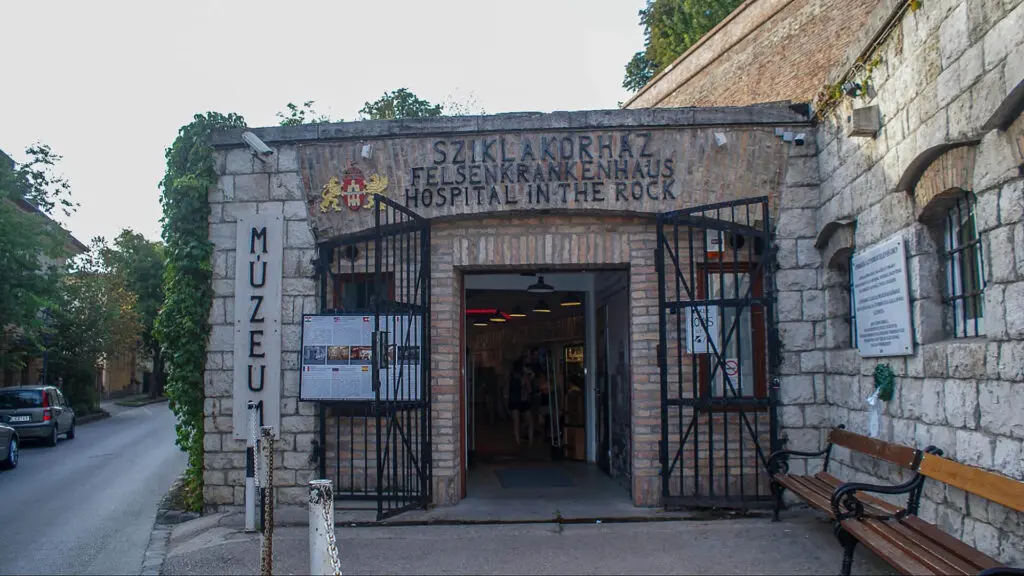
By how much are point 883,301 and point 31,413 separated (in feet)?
62.5

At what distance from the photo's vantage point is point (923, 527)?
5488 millimetres

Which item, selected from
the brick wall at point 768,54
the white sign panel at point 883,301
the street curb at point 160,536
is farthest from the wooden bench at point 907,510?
the brick wall at point 768,54

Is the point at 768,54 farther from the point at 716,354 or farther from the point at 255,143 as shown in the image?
the point at 255,143

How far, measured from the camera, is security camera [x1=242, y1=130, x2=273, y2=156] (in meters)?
8.33

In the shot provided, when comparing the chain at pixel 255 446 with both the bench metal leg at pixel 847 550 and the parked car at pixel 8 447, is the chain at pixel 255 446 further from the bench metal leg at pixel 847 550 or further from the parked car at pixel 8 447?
the parked car at pixel 8 447

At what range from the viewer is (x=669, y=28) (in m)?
27.3

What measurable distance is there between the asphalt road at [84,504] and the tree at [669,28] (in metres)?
16.6

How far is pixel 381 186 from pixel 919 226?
4.86 m

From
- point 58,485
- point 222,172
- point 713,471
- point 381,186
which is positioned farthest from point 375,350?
point 58,485

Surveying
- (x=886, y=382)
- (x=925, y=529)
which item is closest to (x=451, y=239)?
(x=886, y=382)

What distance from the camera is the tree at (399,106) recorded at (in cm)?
1875

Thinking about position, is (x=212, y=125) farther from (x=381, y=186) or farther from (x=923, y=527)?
(x=923, y=527)

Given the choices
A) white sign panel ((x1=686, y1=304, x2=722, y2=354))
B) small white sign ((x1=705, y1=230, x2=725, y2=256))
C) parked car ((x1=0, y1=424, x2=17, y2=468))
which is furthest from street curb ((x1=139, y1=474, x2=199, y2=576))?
parked car ((x1=0, y1=424, x2=17, y2=468))

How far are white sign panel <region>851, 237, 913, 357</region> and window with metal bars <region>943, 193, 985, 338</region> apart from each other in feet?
1.03
